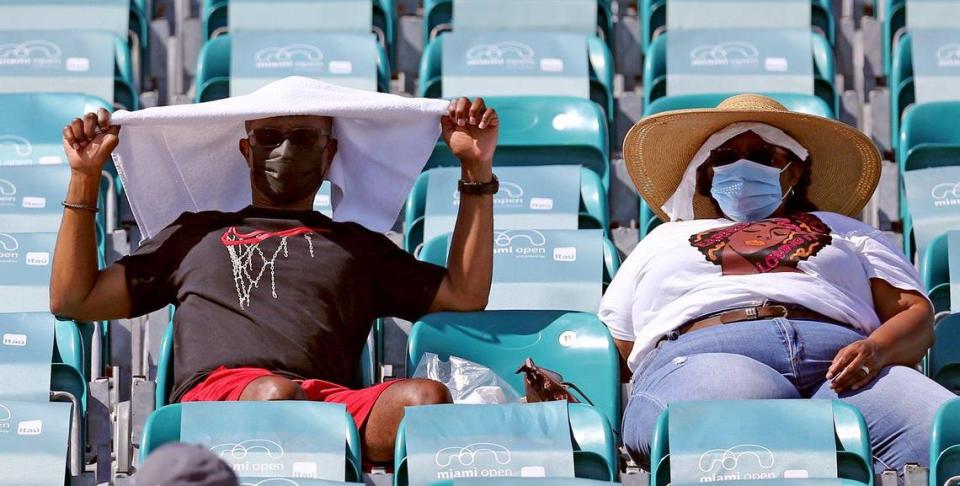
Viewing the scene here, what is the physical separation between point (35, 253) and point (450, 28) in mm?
2192

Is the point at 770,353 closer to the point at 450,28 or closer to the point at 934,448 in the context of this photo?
the point at 934,448

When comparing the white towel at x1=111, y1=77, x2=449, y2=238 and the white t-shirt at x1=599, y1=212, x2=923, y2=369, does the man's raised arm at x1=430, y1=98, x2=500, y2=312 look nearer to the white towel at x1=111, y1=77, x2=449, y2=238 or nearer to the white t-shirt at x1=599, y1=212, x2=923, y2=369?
the white towel at x1=111, y1=77, x2=449, y2=238

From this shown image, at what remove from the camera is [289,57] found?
6.29 metres

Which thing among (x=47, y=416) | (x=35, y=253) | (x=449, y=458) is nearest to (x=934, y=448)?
(x=449, y=458)

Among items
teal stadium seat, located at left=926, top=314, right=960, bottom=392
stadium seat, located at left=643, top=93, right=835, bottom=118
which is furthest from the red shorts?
stadium seat, located at left=643, top=93, right=835, bottom=118

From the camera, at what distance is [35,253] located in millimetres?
5000

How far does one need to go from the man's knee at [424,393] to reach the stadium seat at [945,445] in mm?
998

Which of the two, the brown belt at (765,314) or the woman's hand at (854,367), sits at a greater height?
the brown belt at (765,314)

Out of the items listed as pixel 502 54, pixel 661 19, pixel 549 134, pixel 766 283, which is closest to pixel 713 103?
pixel 549 134

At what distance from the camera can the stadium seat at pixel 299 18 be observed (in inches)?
262

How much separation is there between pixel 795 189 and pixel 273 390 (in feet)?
5.16

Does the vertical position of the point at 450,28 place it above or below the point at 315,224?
above

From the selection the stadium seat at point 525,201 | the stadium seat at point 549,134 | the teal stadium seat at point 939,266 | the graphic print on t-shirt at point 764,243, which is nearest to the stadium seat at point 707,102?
the stadium seat at point 549,134

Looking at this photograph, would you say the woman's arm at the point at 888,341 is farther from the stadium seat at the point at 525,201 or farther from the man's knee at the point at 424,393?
the stadium seat at the point at 525,201
